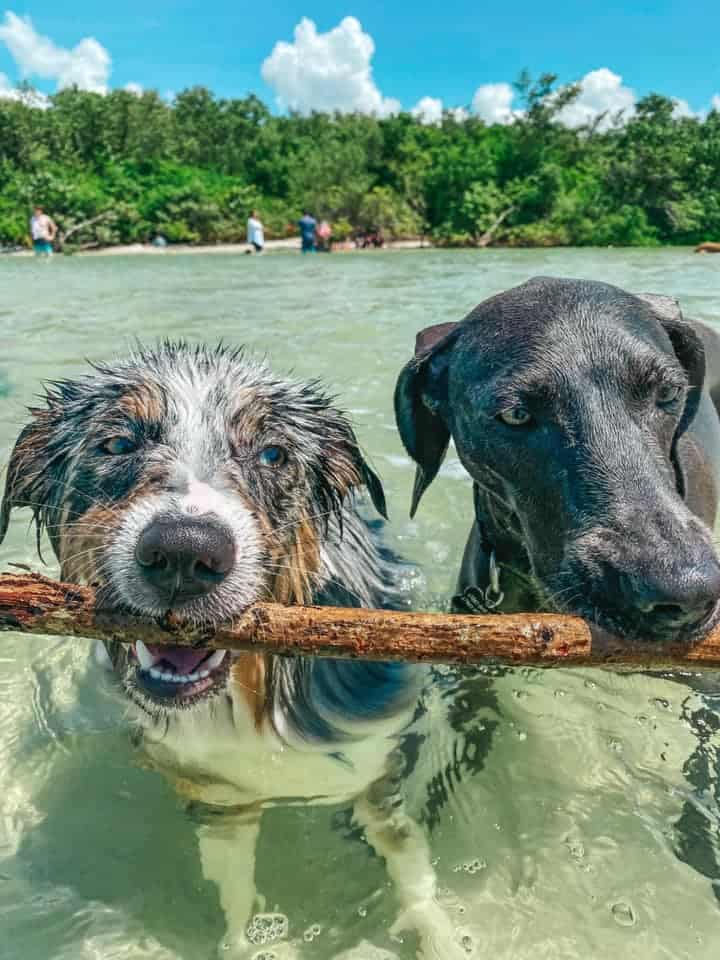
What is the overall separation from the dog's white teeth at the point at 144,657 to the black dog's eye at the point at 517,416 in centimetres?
159

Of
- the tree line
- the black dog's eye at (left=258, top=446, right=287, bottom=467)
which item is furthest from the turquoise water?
the tree line

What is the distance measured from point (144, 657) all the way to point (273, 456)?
0.93 meters

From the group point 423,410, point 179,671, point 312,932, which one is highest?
point 423,410

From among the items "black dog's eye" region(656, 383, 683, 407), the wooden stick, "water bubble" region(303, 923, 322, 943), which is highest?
"black dog's eye" region(656, 383, 683, 407)

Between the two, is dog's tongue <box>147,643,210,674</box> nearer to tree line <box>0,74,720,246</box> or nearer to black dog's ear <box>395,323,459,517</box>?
black dog's ear <box>395,323,459,517</box>

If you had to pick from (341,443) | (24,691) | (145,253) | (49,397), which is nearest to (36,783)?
(24,691)

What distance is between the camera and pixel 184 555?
2.30m

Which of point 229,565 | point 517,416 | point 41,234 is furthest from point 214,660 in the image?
point 41,234

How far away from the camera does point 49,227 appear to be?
38.1 metres

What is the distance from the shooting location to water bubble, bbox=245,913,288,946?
267cm

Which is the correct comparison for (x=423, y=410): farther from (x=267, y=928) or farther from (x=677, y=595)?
(x=267, y=928)

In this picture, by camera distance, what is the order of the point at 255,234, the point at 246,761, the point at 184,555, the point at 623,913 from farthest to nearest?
the point at 255,234
the point at 246,761
the point at 623,913
the point at 184,555

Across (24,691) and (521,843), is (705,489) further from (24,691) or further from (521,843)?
(24,691)

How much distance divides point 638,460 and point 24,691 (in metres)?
3.23
